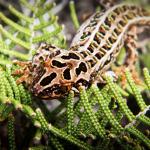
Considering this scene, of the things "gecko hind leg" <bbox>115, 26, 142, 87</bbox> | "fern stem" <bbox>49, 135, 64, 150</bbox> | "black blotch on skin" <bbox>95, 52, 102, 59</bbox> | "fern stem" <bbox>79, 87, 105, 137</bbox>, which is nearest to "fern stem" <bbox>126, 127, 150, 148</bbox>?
"fern stem" <bbox>79, 87, 105, 137</bbox>

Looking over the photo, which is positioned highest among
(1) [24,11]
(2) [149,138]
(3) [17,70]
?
(1) [24,11]

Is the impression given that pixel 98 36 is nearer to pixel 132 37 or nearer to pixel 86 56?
pixel 86 56

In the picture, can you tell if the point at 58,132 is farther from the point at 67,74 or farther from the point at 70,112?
the point at 67,74

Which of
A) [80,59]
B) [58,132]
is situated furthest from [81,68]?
[58,132]

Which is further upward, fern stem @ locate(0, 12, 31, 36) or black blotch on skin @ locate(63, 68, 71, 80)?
fern stem @ locate(0, 12, 31, 36)

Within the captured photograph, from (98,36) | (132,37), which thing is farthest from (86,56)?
(132,37)

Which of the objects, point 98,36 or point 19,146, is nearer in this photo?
point 19,146

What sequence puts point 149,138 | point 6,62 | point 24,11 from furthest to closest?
point 24,11, point 6,62, point 149,138

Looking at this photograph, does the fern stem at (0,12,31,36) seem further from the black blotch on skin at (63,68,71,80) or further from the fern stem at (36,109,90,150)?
the fern stem at (36,109,90,150)

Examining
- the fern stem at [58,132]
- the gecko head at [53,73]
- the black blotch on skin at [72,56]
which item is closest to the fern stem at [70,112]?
the fern stem at [58,132]
